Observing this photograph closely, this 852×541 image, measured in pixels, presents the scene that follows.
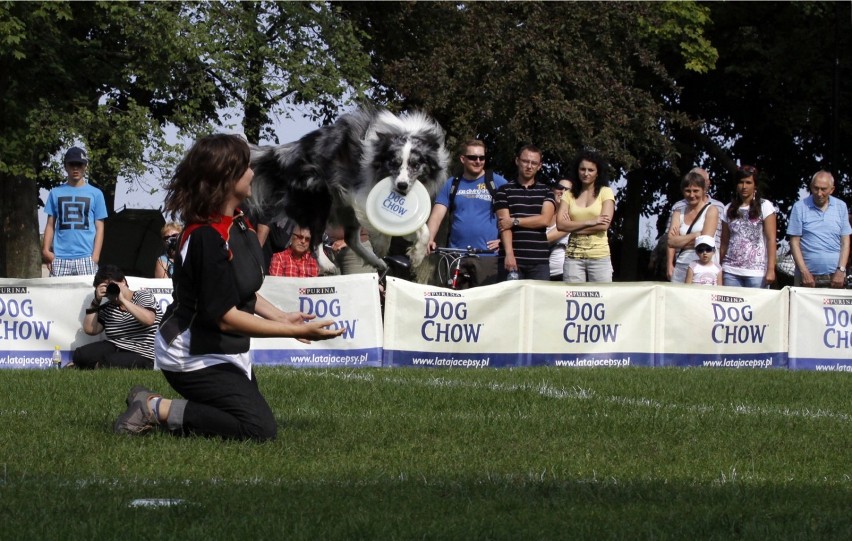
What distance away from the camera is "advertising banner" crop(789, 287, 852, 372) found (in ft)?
45.4

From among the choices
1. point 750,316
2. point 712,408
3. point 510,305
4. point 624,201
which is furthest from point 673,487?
point 624,201

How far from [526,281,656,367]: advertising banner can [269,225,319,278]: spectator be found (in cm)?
233

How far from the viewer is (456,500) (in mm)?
5129

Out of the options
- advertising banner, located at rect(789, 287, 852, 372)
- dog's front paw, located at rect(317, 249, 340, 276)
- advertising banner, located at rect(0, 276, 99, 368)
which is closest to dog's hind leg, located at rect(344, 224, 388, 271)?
dog's front paw, located at rect(317, 249, 340, 276)

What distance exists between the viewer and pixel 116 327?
482 inches

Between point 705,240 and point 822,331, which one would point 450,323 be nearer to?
point 705,240

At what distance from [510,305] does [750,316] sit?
8.73 ft

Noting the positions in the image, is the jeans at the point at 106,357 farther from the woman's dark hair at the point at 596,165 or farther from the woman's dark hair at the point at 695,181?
the woman's dark hair at the point at 695,181

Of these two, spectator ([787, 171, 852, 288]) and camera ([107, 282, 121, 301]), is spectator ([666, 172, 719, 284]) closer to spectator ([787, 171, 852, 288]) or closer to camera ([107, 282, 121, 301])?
spectator ([787, 171, 852, 288])

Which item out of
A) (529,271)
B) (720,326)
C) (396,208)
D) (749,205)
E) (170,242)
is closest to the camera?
(396,208)

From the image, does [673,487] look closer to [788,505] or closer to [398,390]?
[788,505]

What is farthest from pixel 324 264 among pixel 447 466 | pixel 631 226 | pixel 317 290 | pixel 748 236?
pixel 631 226

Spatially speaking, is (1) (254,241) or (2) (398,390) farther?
(2) (398,390)

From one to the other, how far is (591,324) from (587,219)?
1.07 meters
